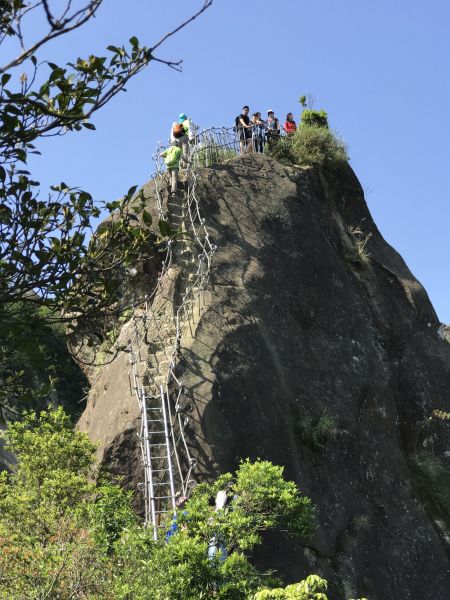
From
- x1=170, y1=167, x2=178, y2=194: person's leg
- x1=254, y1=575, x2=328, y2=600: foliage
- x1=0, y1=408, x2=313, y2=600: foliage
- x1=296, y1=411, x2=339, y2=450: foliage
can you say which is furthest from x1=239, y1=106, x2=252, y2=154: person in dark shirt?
x1=254, y1=575, x2=328, y2=600: foliage

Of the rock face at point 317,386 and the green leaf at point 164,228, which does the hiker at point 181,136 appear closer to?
the rock face at point 317,386

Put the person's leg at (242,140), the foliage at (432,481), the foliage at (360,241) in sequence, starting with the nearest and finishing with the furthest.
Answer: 1. the foliage at (432,481)
2. the person's leg at (242,140)
3. the foliage at (360,241)

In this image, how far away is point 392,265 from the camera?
67.1 ft

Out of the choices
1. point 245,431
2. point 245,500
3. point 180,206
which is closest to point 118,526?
point 245,500

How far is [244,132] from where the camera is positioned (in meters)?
19.1

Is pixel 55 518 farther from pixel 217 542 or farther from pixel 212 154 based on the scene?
pixel 212 154

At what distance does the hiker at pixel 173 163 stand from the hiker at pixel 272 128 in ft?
11.3

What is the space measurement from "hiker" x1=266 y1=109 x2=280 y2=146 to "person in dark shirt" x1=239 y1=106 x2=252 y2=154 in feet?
1.48

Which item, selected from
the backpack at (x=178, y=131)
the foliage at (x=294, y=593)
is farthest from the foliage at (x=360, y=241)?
the foliage at (x=294, y=593)

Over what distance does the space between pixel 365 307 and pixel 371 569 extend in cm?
576

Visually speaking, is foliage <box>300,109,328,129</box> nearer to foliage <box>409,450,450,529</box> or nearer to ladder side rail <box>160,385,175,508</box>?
foliage <box>409,450,450,529</box>

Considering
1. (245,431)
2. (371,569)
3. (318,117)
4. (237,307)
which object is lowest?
(371,569)

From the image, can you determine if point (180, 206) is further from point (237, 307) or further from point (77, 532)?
point (77, 532)

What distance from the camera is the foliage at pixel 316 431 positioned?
14.6 metres
